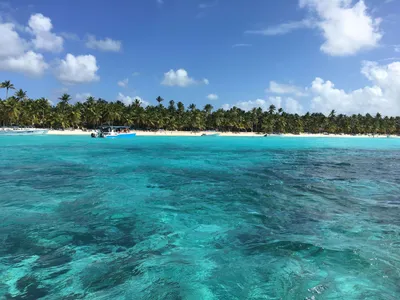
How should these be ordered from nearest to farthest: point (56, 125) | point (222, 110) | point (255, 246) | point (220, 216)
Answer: point (255, 246), point (220, 216), point (56, 125), point (222, 110)

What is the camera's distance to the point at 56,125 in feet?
312

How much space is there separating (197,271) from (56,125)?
330 feet

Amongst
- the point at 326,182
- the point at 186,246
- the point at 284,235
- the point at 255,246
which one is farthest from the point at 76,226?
the point at 326,182

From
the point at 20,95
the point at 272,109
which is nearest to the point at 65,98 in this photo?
the point at 20,95

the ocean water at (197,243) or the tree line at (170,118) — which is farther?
the tree line at (170,118)

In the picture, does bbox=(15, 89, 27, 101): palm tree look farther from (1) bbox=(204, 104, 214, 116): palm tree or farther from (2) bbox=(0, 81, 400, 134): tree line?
(1) bbox=(204, 104, 214, 116): palm tree

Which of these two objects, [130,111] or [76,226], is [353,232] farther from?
[130,111]

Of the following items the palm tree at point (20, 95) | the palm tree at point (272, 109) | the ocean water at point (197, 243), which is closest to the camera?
the ocean water at point (197, 243)

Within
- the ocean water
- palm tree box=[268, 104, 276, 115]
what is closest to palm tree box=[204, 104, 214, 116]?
palm tree box=[268, 104, 276, 115]

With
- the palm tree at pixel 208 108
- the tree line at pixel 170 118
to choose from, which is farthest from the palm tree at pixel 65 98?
the palm tree at pixel 208 108

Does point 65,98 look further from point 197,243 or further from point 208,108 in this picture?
point 197,243

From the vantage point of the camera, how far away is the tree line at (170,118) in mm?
90250

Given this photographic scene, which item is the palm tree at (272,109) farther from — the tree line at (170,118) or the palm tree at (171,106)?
the palm tree at (171,106)

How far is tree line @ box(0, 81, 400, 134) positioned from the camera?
9025 centimetres
